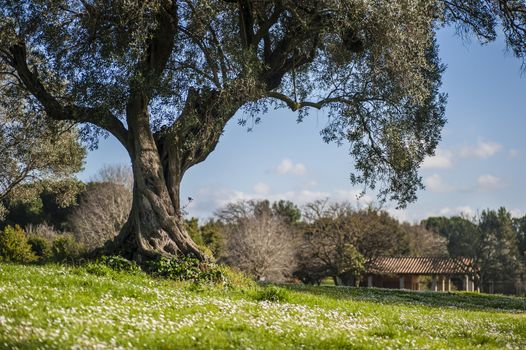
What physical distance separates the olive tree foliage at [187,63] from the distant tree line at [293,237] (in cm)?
3322

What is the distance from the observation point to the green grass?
26.0 ft

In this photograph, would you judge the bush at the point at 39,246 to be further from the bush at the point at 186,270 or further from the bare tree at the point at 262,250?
the bush at the point at 186,270

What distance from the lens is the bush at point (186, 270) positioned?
1725 cm

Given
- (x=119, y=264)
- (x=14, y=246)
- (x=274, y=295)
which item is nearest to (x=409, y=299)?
(x=274, y=295)

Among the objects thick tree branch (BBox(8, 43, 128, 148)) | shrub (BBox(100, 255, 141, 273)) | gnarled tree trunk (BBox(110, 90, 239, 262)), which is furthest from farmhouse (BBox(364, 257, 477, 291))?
shrub (BBox(100, 255, 141, 273))

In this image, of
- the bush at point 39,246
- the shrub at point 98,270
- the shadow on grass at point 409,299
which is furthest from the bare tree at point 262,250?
the shrub at point 98,270

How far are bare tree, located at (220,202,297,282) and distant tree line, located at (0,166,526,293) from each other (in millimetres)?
102

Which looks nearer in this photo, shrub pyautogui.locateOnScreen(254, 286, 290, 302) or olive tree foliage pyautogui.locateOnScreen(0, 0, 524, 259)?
shrub pyautogui.locateOnScreen(254, 286, 290, 302)

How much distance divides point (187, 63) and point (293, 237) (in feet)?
158

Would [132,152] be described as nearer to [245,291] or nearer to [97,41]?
[97,41]

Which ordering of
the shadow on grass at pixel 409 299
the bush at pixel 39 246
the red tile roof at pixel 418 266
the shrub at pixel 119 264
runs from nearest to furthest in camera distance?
the shrub at pixel 119 264, the shadow on grass at pixel 409 299, the bush at pixel 39 246, the red tile roof at pixel 418 266

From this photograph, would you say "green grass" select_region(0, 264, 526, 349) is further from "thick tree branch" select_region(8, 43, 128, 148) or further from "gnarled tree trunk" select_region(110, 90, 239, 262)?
"thick tree branch" select_region(8, 43, 128, 148)

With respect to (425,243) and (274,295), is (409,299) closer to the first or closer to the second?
(274,295)

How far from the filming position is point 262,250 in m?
60.4
